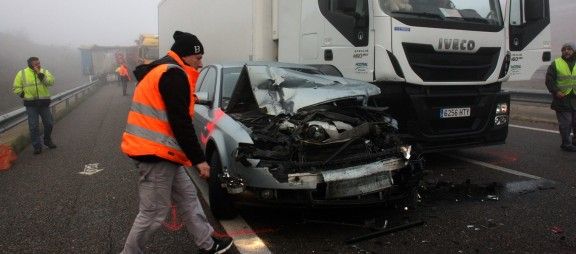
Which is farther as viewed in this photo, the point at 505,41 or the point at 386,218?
the point at 505,41

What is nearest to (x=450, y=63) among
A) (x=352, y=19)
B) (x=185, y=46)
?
(x=352, y=19)

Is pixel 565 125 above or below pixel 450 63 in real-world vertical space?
below

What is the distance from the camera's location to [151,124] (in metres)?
3.07

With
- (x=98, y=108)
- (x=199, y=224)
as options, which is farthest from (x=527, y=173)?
(x=98, y=108)

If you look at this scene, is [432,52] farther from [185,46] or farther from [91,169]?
[91,169]

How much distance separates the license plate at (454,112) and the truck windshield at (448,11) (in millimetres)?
1034

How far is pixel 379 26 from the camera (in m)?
5.44

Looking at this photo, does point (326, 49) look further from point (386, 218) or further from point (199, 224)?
point (199, 224)

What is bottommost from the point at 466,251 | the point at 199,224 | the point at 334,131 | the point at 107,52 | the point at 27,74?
the point at 466,251

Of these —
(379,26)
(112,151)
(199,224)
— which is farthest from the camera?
(112,151)

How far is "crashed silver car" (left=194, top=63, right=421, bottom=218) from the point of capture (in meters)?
3.74

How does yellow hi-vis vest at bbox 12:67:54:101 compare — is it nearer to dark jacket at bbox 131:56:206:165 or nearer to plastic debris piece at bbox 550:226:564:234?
dark jacket at bbox 131:56:206:165

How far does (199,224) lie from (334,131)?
54.1 inches

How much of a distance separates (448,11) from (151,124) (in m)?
4.11
